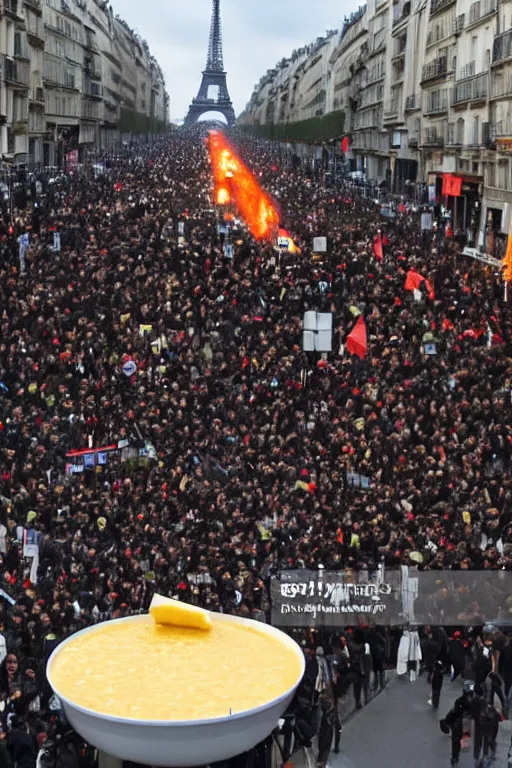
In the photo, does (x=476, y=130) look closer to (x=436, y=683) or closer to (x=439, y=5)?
(x=439, y=5)

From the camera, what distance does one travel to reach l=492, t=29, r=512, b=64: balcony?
51188 mm

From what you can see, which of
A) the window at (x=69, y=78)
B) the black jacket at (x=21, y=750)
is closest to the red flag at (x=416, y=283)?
the black jacket at (x=21, y=750)

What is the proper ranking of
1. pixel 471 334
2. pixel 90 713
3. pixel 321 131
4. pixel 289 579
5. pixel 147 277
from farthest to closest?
pixel 321 131, pixel 147 277, pixel 471 334, pixel 289 579, pixel 90 713

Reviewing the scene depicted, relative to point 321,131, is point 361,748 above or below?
below

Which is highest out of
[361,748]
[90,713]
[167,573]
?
[90,713]

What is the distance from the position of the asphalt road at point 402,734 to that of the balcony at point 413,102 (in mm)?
58165

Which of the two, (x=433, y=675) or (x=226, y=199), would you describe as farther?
(x=226, y=199)

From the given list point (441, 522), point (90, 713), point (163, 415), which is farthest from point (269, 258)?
point (90, 713)

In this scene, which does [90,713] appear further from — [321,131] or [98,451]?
[321,131]

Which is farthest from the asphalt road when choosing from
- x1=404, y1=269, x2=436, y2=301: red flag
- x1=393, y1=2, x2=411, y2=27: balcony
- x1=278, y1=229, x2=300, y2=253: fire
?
x1=393, y1=2, x2=411, y2=27: balcony

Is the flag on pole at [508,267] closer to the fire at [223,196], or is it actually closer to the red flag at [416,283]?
the red flag at [416,283]

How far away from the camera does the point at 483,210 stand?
5659 centimetres

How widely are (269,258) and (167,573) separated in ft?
61.4

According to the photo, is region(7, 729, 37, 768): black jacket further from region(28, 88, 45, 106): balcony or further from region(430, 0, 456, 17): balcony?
region(28, 88, 45, 106): balcony
